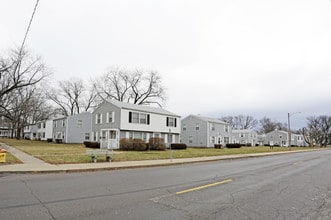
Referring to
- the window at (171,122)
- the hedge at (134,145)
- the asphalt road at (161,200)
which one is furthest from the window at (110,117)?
the asphalt road at (161,200)

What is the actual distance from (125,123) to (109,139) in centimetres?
282

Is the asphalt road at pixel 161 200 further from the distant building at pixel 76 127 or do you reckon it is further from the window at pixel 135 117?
the distant building at pixel 76 127

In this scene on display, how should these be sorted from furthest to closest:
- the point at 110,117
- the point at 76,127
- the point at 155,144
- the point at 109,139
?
1. the point at 76,127
2. the point at 110,117
3. the point at 109,139
4. the point at 155,144

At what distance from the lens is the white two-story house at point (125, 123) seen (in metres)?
38.0

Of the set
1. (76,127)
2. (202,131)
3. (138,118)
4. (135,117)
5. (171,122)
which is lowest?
(202,131)

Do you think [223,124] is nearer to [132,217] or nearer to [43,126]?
[43,126]

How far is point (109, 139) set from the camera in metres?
37.8

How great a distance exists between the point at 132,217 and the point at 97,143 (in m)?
34.2

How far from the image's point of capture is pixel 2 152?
16391 mm

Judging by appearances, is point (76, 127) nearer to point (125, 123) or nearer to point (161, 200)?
point (125, 123)

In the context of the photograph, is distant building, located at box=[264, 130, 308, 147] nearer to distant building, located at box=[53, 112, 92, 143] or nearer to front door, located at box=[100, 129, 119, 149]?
distant building, located at box=[53, 112, 92, 143]

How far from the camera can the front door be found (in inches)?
1462

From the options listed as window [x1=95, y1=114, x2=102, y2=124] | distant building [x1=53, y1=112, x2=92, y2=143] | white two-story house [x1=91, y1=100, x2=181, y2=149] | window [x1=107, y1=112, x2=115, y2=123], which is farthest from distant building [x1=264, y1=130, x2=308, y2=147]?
window [x1=107, y1=112, x2=115, y2=123]

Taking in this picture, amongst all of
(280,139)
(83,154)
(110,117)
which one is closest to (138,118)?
(110,117)
